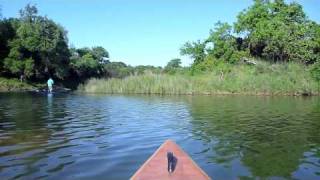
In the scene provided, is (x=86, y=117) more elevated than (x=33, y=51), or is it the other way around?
(x=33, y=51)

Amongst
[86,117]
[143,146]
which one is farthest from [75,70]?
[143,146]

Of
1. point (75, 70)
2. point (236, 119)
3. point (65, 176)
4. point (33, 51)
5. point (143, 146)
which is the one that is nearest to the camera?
point (65, 176)

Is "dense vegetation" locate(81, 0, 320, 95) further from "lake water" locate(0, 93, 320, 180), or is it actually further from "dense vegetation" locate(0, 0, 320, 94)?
"lake water" locate(0, 93, 320, 180)

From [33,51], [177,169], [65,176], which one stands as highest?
[33,51]

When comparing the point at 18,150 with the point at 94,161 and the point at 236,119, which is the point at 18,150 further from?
the point at 236,119

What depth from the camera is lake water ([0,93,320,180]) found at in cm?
844

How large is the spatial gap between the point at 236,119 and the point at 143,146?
737 centimetres

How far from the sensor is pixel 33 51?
→ 177 ft

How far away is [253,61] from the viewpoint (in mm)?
50281

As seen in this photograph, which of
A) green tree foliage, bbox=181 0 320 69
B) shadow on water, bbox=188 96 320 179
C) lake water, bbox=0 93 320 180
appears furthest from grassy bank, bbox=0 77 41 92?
shadow on water, bbox=188 96 320 179

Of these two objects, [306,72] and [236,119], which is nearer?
[236,119]

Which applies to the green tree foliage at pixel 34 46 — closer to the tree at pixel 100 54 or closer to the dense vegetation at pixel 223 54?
the dense vegetation at pixel 223 54

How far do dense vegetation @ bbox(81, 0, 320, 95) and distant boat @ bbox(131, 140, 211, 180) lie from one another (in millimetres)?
34102

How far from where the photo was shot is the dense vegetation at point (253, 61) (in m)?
40.0
